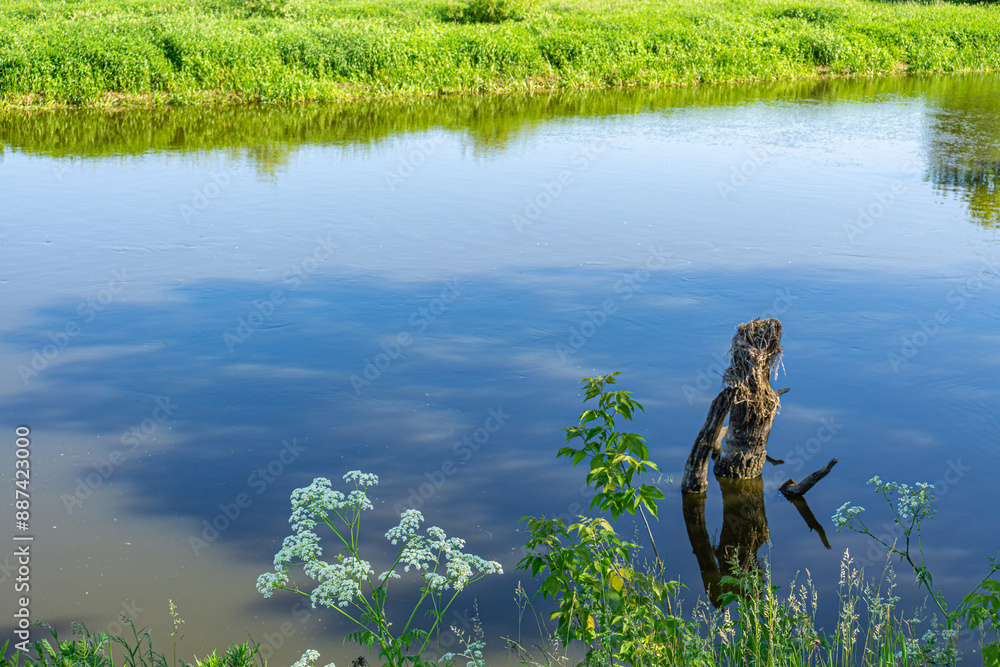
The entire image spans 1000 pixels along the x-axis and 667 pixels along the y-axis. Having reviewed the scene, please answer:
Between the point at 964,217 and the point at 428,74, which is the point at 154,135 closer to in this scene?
the point at 428,74

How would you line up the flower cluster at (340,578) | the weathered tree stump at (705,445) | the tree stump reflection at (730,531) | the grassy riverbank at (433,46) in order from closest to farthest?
the flower cluster at (340,578) < the tree stump reflection at (730,531) < the weathered tree stump at (705,445) < the grassy riverbank at (433,46)

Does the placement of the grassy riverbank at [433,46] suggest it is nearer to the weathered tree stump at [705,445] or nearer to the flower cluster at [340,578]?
the weathered tree stump at [705,445]

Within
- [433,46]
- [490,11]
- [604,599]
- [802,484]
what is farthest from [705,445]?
[490,11]

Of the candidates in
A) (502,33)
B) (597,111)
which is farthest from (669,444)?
(502,33)

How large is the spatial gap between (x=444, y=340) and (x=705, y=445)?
3.61m

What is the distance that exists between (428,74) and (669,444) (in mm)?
20880

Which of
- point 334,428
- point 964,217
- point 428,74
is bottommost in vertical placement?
point 334,428

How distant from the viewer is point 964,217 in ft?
46.8

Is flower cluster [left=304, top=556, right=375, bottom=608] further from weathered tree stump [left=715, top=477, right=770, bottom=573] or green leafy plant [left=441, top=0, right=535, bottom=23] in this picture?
green leafy plant [left=441, top=0, right=535, bottom=23]

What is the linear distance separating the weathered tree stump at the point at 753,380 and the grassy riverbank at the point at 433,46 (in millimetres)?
20167

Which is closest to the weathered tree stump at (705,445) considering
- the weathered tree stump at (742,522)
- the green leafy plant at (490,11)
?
the weathered tree stump at (742,522)

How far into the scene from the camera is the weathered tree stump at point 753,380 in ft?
21.9

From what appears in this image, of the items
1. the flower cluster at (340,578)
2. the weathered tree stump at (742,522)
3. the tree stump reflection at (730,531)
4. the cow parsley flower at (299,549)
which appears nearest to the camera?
the flower cluster at (340,578)

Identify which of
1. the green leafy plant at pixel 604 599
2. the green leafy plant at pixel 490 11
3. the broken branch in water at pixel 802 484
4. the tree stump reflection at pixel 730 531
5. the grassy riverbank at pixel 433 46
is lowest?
the tree stump reflection at pixel 730 531
